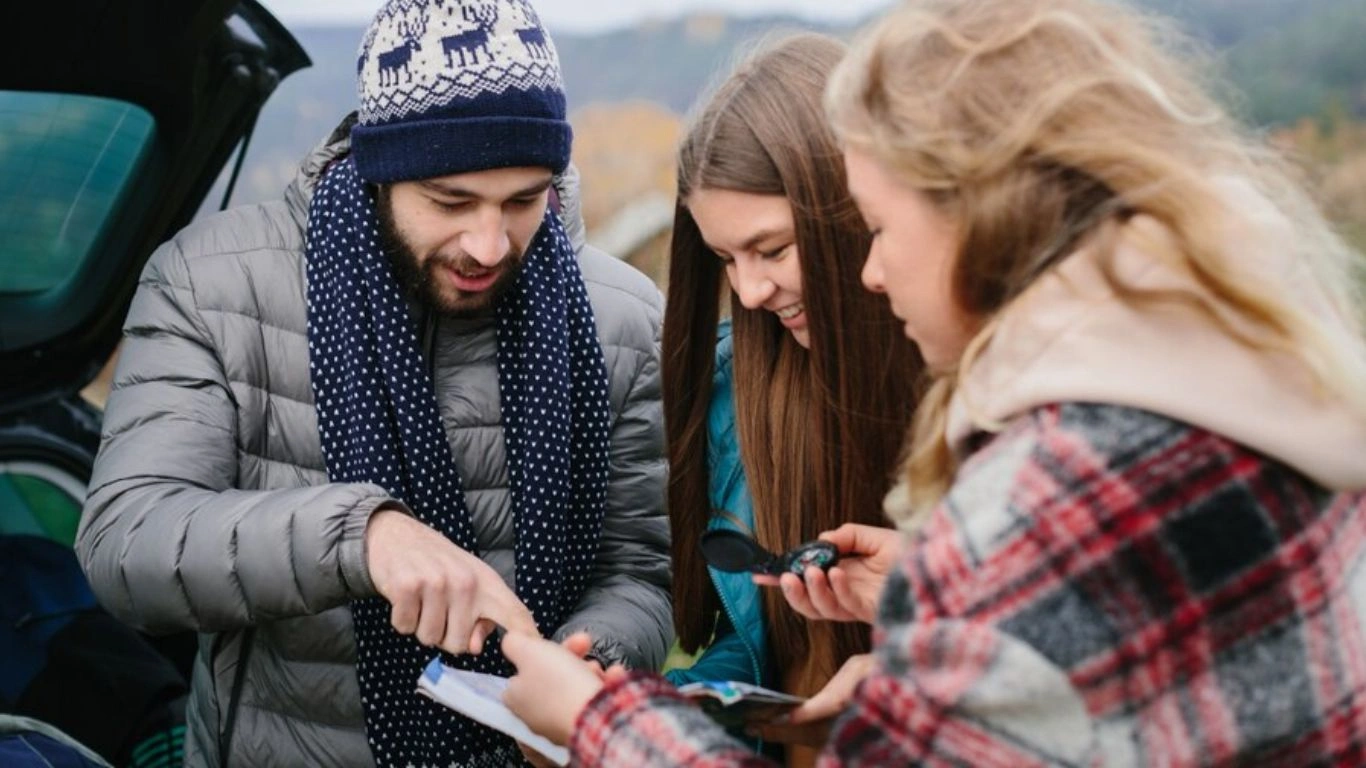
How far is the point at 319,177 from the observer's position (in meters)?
2.34

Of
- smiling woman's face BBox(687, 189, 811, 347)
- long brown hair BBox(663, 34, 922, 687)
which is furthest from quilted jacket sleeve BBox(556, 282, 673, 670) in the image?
smiling woman's face BBox(687, 189, 811, 347)

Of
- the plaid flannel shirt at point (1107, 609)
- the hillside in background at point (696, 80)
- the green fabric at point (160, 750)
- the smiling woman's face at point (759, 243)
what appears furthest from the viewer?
the hillside in background at point (696, 80)

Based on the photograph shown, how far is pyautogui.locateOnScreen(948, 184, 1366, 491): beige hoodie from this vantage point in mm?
1160

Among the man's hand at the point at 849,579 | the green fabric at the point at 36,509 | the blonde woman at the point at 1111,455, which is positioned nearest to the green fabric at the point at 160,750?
the green fabric at the point at 36,509

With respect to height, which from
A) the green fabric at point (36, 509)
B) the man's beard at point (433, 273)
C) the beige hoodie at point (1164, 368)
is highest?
the beige hoodie at point (1164, 368)

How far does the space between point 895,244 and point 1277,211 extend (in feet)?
1.18

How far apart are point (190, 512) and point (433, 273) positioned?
1.71ft

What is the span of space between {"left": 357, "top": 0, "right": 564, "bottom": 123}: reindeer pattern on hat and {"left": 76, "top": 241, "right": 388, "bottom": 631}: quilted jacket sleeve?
17.0 inches

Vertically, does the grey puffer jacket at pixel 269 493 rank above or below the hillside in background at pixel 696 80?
above

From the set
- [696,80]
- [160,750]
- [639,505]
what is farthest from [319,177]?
[696,80]

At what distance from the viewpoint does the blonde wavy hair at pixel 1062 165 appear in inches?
47.2

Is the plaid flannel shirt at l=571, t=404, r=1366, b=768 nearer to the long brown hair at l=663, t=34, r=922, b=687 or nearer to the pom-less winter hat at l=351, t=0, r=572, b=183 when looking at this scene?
the long brown hair at l=663, t=34, r=922, b=687

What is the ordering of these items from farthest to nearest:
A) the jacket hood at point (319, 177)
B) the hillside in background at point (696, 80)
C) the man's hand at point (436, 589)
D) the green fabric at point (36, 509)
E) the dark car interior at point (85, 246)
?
the hillside in background at point (696, 80) → the green fabric at point (36, 509) → the dark car interior at point (85, 246) → the jacket hood at point (319, 177) → the man's hand at point (436, 589)

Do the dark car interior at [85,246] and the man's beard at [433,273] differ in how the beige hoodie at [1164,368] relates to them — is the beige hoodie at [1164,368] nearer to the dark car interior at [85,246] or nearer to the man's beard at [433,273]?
the man's beard at [433,273]
